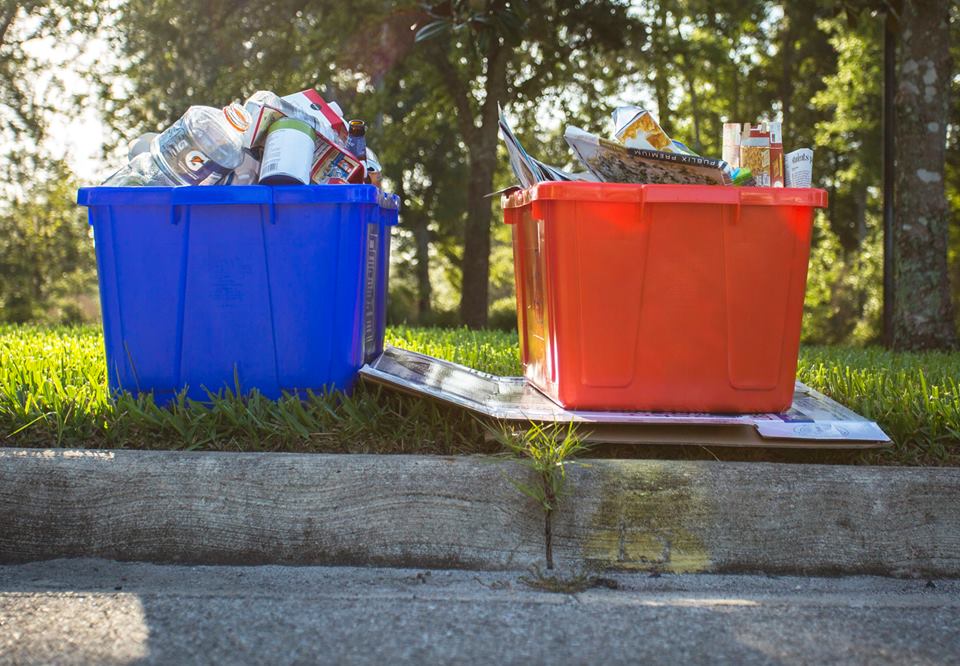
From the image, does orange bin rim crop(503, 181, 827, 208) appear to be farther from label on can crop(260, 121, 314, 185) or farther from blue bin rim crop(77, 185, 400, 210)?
label on can crop(260, 121, 314, 185)

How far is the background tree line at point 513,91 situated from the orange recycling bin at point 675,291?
155 inches

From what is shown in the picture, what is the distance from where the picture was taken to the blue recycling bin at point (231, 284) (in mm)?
3045

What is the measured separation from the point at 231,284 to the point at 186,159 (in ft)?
1.60

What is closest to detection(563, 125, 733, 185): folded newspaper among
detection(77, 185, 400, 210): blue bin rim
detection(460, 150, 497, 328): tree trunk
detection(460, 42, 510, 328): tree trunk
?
detection(77, 185, 400, 210): blue bin rim

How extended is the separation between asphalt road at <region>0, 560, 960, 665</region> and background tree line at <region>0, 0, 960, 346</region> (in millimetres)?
4922

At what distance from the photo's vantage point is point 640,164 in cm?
294

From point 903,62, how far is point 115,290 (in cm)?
613

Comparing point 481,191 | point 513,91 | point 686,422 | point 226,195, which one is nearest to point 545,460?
point 686,422

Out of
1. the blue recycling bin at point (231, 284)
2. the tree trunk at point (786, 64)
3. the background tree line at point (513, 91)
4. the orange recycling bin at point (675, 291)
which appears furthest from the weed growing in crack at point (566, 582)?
the tree trunk at point (786, 64)

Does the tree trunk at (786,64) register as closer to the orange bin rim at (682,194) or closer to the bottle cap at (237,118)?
the orange bin rim at (682,194)

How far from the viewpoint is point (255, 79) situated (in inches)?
460

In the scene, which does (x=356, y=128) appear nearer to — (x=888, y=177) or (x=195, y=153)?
(x=195, y=153)

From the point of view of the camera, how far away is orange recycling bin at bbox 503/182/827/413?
289cm

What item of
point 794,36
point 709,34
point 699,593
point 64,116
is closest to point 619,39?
point 709,34
